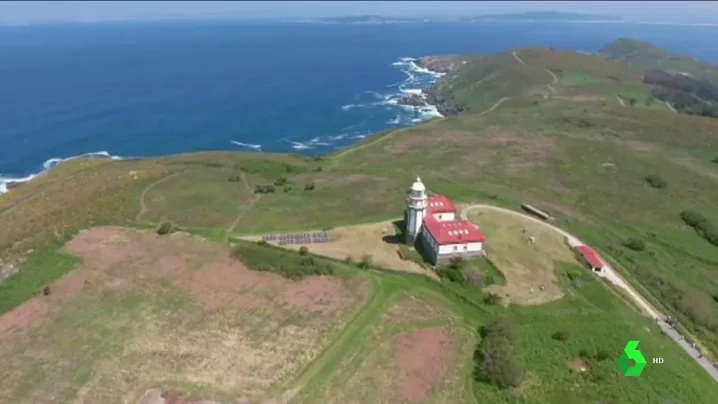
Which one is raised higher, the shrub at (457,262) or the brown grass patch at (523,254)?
the shrub at (457,262)

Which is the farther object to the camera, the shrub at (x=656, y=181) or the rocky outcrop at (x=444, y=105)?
the rocky outcrop at (x=444, y=105)

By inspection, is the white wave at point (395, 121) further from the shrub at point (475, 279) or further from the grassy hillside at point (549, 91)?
the shrub at point (475, 279)

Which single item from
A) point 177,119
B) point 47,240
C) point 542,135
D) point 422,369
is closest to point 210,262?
point 47,240

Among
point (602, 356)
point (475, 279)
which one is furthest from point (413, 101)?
point (602, 356)

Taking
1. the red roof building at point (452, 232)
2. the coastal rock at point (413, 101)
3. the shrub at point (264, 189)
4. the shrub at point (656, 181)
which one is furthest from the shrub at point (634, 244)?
the coastal rock at point (413, 101)

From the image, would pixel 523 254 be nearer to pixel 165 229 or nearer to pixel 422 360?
pixel 422 360

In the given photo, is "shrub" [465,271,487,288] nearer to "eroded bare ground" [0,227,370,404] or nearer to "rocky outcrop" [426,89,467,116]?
"eroded bare ground" [0,227,370,404]
